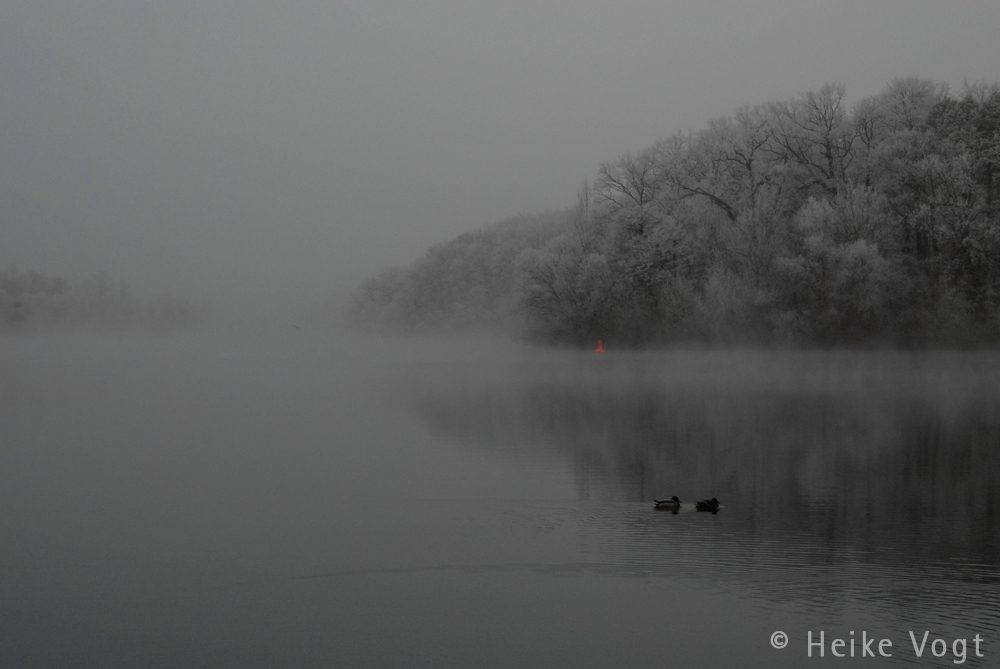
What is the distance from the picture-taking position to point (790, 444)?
19.6m

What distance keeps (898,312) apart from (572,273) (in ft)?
63.0

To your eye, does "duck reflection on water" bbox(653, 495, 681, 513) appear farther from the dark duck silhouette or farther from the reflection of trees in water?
the reflection of trees in water

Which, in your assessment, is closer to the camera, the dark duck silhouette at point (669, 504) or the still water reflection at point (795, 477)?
the still water reflection at point (795, 477)

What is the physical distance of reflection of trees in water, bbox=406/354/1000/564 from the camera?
1244 cm

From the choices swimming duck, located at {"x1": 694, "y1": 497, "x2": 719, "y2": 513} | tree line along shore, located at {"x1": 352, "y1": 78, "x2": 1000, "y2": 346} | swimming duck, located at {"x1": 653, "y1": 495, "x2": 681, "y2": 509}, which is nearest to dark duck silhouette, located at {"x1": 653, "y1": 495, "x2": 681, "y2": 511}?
swimming duck, located at {"x1": 653, "y1": 495, "x2": 681, "y2": 509}

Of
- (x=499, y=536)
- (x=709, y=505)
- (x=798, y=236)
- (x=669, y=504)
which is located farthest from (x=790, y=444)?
(x=798, y=236)

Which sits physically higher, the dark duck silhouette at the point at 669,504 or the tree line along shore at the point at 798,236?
the tree line along shore at the point at 798,236

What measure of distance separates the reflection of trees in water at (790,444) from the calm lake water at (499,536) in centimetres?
9

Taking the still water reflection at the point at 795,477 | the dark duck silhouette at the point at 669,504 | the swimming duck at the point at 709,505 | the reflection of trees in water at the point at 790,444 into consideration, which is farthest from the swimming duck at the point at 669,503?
the reflection of trees in water at the point at 790,444

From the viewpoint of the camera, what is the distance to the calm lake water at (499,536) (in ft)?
27.9

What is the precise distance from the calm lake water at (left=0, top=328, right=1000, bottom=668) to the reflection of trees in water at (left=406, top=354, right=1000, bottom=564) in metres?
0.09

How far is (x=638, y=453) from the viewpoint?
18578 mm

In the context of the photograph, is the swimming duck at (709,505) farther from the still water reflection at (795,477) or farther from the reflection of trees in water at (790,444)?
the reflection of trees in water at (790,444)

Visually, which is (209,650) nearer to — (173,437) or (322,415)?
(173,437)
